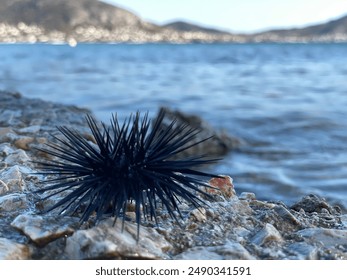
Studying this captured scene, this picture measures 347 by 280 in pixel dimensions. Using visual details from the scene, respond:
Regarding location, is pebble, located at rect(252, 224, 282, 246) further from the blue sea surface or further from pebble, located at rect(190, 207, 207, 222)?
the blue sea surface

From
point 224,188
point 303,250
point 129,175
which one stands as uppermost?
point 129,175

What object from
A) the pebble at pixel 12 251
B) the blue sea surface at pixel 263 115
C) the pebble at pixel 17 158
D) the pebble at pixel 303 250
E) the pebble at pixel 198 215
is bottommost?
the blue sea surface at pixel 263 115

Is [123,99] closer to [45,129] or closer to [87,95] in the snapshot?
[87,95]

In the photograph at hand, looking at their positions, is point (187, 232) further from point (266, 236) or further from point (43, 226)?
point (43, 226)

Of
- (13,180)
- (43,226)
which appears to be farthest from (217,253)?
(13,180)

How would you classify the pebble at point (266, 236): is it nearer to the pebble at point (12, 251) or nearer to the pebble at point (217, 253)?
the pebble at point (217, 253)

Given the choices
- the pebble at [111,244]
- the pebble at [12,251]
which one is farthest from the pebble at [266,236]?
the pebble at [12,251]

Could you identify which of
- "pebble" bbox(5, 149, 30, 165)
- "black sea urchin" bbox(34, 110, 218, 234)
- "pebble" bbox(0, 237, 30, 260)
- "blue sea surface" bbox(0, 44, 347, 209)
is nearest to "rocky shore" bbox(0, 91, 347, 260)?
"pebble" bbox(0, 237, 30, 260)
